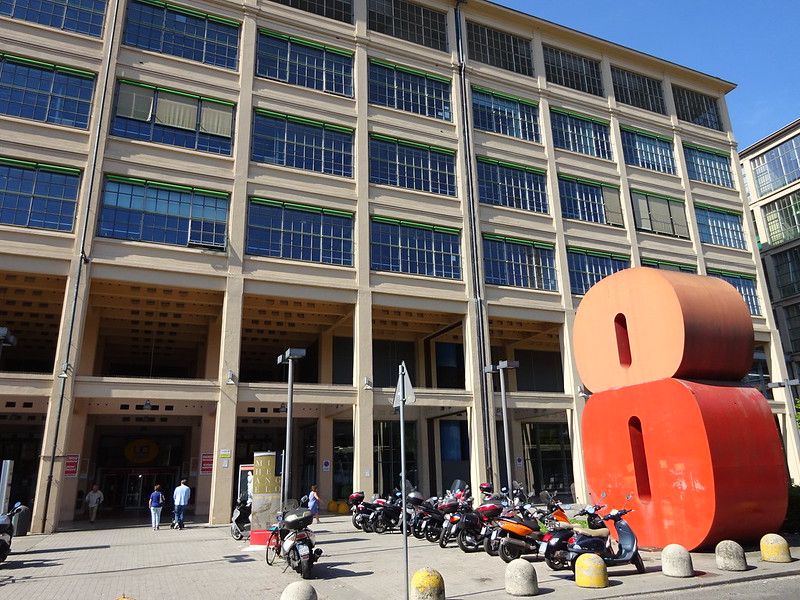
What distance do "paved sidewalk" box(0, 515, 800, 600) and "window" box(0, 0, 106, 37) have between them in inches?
776

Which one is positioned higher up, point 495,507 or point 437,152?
point 437,152

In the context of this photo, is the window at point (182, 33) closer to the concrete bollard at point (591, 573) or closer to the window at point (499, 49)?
the window at point (499, 49)

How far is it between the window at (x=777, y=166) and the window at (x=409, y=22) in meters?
31.9

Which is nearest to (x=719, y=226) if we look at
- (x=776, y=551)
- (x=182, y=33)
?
(x=776, y=551)

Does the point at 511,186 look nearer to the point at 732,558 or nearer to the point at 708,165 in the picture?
the point at 708,165

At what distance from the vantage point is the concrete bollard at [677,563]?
10.6 meters

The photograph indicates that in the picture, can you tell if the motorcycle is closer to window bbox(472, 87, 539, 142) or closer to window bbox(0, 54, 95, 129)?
window bbox(0, 54, 95, 129)

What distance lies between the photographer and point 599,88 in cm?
3650

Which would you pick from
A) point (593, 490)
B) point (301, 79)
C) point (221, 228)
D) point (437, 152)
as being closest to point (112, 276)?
point (221, 228)

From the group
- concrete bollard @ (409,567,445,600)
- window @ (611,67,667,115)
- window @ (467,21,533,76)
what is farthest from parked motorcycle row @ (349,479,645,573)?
window @ (611,67,667,115)

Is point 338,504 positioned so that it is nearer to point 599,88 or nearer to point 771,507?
point 771,507

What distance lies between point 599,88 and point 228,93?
22906mm

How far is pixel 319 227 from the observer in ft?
85.9

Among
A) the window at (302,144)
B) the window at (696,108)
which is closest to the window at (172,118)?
the window at (302,144)
